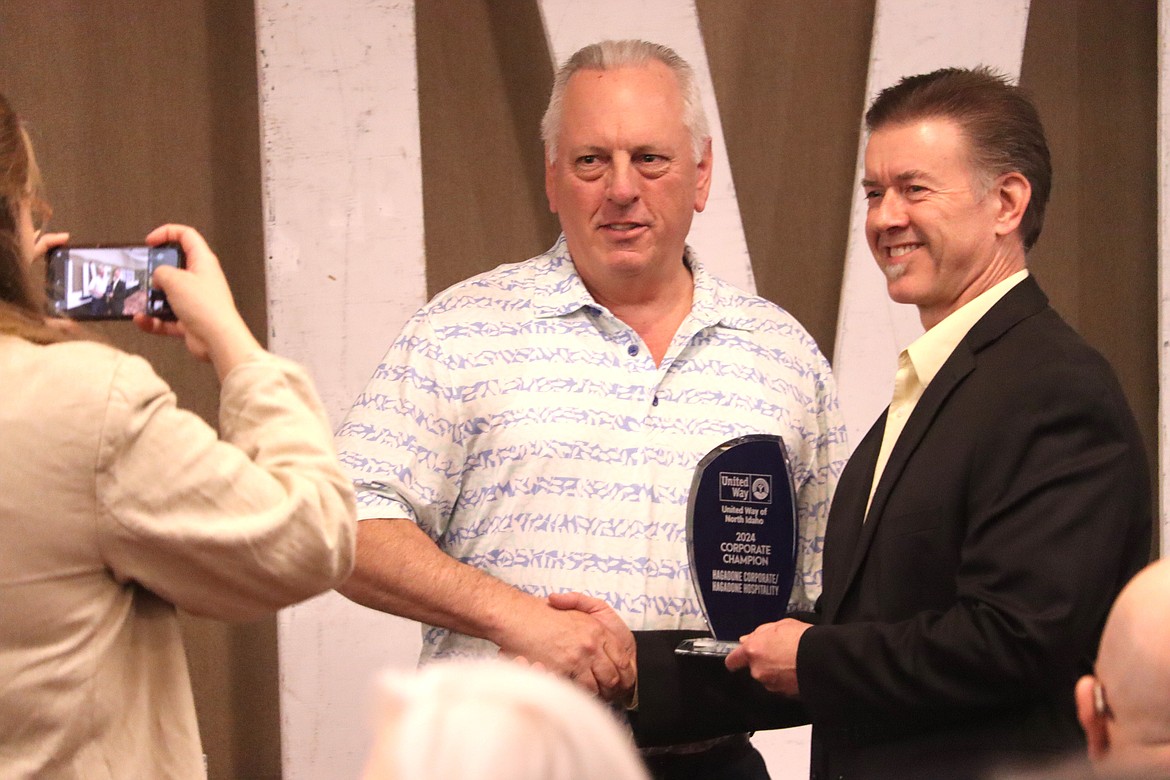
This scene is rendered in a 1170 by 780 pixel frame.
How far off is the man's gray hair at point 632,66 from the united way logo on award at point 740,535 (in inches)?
23.3

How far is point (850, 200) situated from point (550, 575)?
1461 millimetres

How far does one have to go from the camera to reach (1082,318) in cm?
334

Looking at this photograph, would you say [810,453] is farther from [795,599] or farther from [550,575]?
[550,575]

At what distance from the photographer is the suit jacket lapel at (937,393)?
6.20 ft

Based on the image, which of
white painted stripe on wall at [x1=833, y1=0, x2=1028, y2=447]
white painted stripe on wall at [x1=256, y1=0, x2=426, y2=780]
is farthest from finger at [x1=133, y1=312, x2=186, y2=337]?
white painted stripe on wall at [x1=833, y1=0, x2=1028, y2=447]

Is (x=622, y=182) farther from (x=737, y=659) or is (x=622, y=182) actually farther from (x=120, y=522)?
(x=120, y=522)

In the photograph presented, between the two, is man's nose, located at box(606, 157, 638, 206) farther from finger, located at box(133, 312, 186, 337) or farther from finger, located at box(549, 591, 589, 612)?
finger, located at box(133, 312, 186, 337)

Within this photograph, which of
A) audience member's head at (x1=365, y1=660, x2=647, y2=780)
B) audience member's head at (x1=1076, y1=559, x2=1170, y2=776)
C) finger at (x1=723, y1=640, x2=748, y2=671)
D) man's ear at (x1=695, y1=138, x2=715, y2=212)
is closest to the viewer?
audience member's head at (x1=365, y1=660, x2=647, y2=780)

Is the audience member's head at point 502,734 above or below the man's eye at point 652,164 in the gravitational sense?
below

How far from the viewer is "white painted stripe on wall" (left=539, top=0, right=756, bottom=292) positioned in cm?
309

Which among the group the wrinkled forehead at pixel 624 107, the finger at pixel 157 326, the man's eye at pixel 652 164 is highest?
the wrinkled forehead at pixel 624 107

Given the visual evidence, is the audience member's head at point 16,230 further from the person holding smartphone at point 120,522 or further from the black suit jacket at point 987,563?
the black suit jacket at point 987,563

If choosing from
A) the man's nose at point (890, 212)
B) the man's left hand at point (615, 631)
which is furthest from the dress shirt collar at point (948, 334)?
the man's left hand at point (615, 631)

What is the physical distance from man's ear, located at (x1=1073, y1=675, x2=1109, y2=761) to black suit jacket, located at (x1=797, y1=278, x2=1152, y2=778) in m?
0.57
